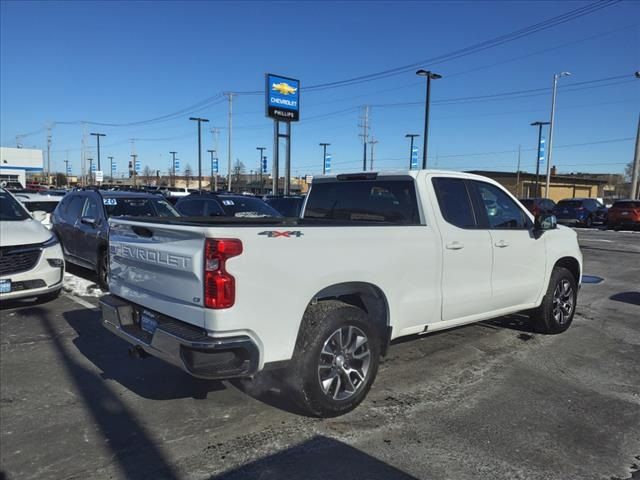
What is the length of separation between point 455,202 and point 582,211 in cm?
2676

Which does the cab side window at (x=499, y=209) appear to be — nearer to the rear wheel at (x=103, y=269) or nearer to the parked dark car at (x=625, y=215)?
the rear wheel at (x=103, y=269)

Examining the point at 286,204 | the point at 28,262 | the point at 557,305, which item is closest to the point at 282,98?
the point at 286,204

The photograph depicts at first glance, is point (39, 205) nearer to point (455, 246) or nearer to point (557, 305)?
point (455, 246)

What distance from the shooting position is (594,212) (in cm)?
2906

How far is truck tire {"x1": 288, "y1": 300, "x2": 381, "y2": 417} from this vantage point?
11.9 ft

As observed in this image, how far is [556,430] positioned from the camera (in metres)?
3.76

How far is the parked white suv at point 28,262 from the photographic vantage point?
261 inches

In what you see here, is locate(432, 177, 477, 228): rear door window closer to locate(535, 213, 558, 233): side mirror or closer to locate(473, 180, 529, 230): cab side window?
locate(473, 180, 529, 230): cab side window

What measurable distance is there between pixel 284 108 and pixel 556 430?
27.1 metres

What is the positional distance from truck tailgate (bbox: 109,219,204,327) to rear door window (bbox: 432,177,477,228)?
2.47 meters

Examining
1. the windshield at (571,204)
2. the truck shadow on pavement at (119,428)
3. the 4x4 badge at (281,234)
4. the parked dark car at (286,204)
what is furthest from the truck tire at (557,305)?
the windshield at (571,204)

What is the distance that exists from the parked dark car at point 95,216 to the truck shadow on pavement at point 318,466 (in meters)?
6.23

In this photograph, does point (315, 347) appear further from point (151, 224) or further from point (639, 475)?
point (639, 475)

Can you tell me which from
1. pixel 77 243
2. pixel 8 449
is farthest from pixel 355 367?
pixel 77 243
